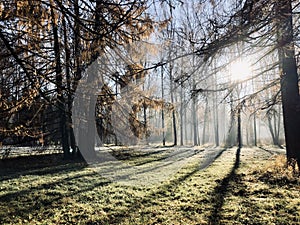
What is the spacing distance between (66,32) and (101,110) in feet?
17.3

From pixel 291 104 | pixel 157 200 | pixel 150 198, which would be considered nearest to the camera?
pixel 157 200

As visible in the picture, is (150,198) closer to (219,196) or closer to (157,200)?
(157,200)

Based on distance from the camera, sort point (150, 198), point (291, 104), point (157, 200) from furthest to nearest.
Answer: point (291, 104) → point (150, 198) → point (157, 200)

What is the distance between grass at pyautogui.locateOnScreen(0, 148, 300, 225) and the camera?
372 cm

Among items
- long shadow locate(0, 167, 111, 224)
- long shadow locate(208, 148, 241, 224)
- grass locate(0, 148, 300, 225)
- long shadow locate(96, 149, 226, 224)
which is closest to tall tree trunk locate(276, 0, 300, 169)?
grass locate(0, 148, 300, 225)

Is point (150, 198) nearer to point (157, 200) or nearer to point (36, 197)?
point (157, 200)

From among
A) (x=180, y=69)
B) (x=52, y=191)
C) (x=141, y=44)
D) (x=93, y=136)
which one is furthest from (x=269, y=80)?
(x=93, y=136)

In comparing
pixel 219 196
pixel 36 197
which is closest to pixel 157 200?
pixel 219 196

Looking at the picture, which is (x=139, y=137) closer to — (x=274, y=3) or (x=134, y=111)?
(x=134, y=111)

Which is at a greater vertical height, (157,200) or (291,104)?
(291,104)

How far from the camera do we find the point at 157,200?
4.64 m

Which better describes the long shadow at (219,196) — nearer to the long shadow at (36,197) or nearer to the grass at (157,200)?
the grass at (157,200)

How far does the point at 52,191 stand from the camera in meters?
5.20

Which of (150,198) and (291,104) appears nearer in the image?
(150,198)
